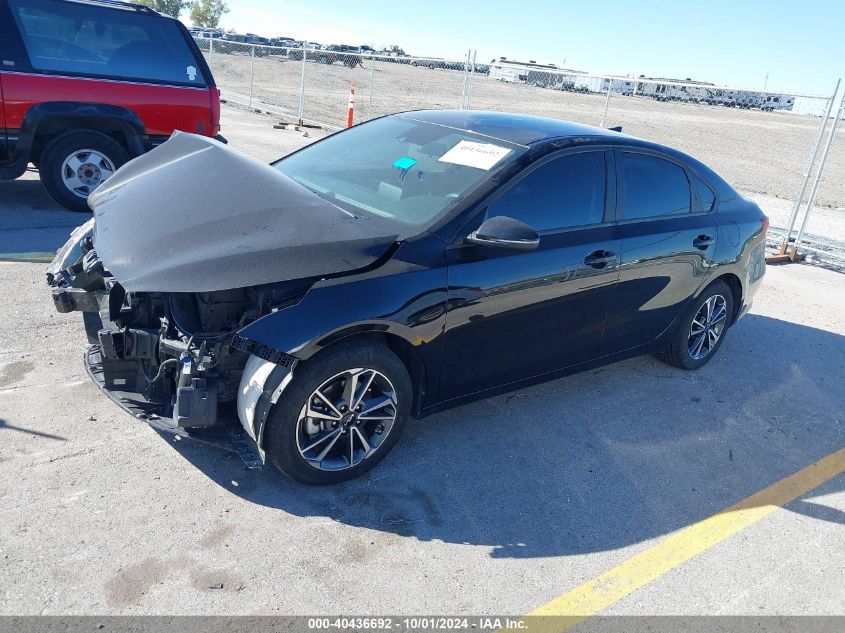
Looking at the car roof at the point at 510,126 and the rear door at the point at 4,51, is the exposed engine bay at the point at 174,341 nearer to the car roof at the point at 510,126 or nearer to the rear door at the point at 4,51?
→ the car roof at the point at 510,126

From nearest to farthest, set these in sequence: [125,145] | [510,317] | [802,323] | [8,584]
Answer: [8,584] → [510,317] → [802,323] → [125,145]

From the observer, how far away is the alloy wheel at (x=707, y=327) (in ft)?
17.1

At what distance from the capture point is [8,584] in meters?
2.62

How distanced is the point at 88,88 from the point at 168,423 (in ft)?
17.6

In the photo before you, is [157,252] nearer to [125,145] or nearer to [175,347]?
[175,347]

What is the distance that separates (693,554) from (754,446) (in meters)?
1.35

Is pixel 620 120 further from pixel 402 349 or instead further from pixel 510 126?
pixel 402 349

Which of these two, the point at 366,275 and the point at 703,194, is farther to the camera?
the point at 703,194

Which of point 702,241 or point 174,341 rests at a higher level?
point 702,241

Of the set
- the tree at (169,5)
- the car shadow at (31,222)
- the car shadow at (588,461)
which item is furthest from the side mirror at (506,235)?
the tree at (169,5)

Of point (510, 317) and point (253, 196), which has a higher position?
point (253, 196)

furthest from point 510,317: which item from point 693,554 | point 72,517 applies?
point 72,517

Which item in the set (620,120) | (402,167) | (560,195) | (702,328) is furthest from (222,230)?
(620,120)

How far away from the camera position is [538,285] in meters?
3.88
